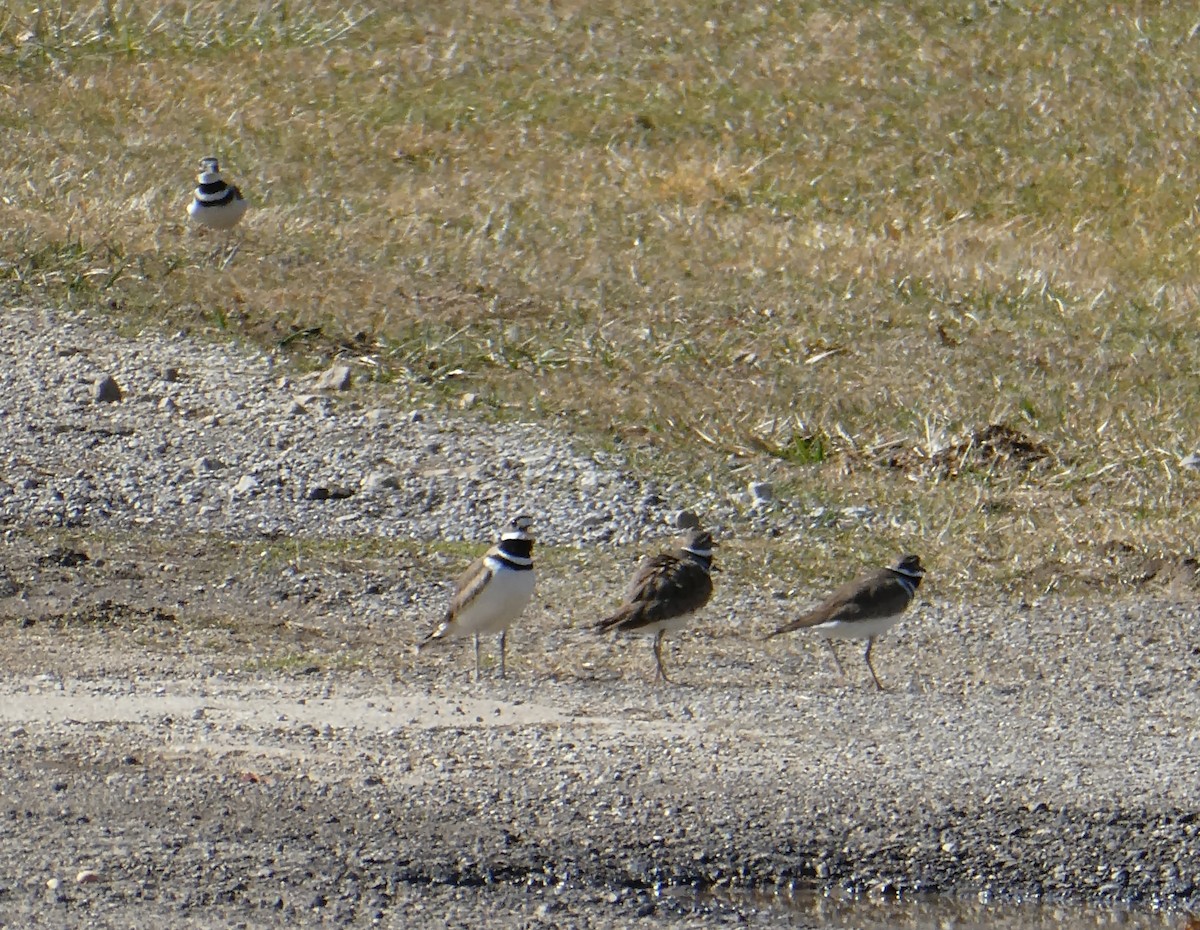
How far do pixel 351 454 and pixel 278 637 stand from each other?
2856 millimetres

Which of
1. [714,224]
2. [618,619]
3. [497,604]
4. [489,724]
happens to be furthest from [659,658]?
[714,224]

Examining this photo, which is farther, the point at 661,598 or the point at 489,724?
the point at 661,598

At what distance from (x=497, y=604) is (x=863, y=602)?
4.99ft

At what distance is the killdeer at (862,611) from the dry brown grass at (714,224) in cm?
168

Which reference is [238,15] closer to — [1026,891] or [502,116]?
[502,116]

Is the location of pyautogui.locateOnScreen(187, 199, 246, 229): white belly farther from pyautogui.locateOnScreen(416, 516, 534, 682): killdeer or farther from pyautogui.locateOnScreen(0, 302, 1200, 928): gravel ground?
pyautogui.locateOnScreen(416, 516, 534, 682): killdeer

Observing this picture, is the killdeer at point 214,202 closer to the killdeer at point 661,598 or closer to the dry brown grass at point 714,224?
the dry brown grass at point 714,224

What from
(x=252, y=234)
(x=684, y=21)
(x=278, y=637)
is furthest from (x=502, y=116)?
(x=278, y=637)

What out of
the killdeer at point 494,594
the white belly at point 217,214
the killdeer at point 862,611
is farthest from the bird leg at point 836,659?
the white belly at point 217,214

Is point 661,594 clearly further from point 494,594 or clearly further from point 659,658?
point 494,594

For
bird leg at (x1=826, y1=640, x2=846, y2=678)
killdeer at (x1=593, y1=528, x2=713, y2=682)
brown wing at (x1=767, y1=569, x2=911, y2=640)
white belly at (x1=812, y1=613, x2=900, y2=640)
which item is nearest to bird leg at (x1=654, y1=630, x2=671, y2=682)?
killdeer at (x1=593, y1=528, x2=713, y2=682)

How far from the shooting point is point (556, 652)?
9.46 meters

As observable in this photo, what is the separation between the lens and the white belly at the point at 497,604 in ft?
29.3

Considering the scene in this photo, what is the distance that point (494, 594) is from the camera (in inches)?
352
